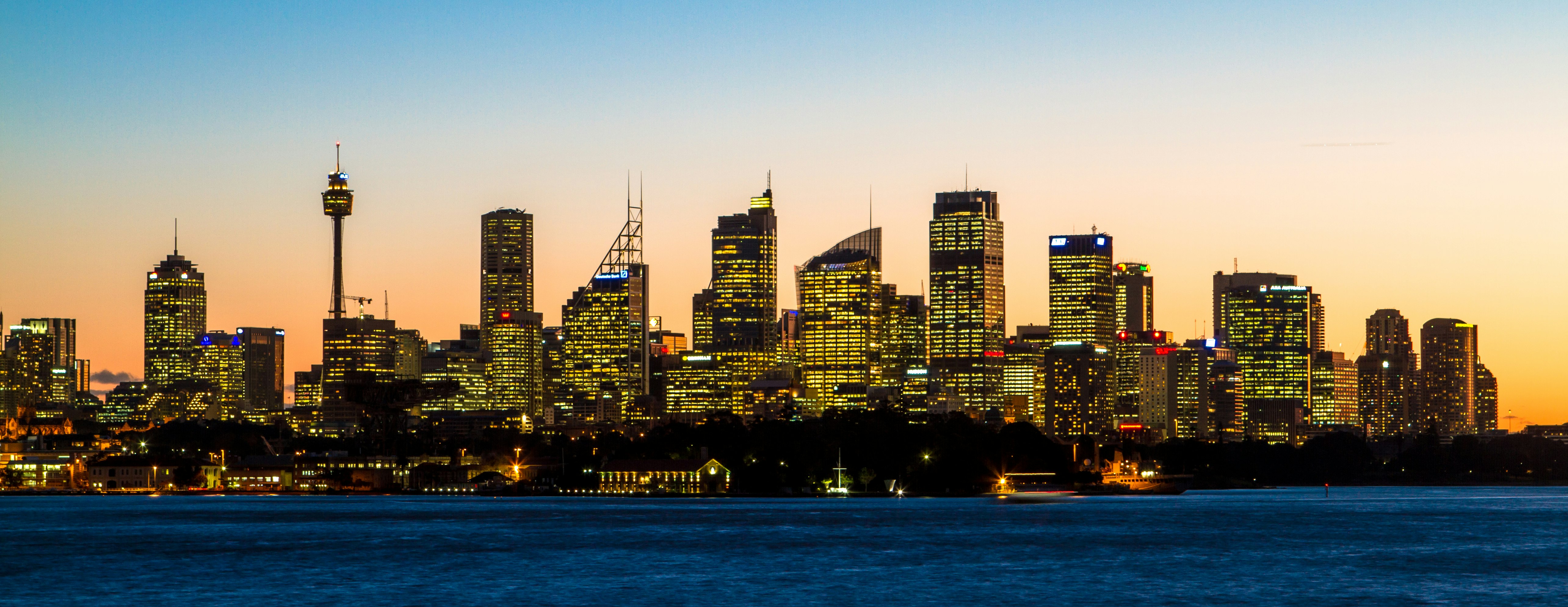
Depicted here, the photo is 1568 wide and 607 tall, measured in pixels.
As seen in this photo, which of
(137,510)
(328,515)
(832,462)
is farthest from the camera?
(832,462)

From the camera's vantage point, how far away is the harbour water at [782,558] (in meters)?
74.3

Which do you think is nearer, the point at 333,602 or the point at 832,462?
the point at 333,602

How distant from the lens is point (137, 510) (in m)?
164

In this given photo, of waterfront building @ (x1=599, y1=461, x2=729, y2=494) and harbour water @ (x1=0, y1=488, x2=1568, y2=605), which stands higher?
harbour water @ (x1=0, y1=488, x2=1568, y2=605)

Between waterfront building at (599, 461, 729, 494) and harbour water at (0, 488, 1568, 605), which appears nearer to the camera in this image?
harbour water at (0, 488, 1568, 605)

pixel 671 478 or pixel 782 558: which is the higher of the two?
pixel 782 558

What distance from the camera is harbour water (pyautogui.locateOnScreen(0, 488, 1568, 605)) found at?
74.3 m

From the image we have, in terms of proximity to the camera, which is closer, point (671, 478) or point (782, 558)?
point (782, 558)

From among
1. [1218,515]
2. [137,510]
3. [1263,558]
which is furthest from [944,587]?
[137,510]

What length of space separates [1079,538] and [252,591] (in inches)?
2154

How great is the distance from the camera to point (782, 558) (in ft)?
305

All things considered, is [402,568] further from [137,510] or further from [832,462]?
[832,462]

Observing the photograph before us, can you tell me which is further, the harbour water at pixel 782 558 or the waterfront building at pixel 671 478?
the waterfront building at pixel 671 478

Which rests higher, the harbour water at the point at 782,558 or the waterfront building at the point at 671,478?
the harbour water at the point at 782,558
